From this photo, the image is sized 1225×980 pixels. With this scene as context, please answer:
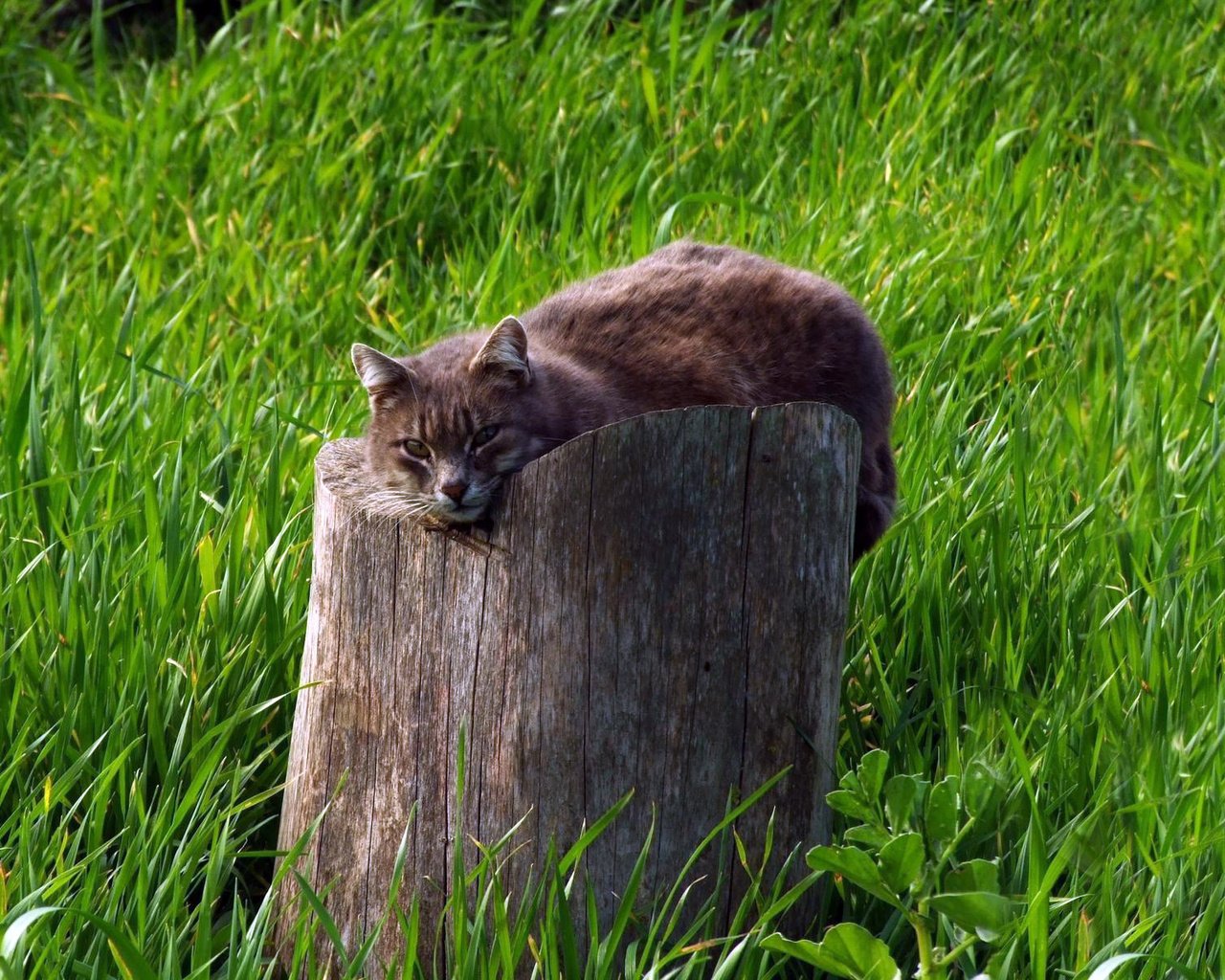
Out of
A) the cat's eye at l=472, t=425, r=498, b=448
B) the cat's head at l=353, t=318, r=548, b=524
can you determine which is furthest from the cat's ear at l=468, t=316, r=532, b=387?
the cat's eye at l=472, t=425, r=498, b=448

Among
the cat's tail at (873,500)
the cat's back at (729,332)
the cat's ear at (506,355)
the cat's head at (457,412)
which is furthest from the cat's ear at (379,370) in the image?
the cat's tail at (873,500)

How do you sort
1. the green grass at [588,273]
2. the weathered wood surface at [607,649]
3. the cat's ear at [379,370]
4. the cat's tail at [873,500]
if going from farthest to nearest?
the cat's tail at [873,500]
the cat's ear at [379,370]
the green grass at [588,273]
the weathered wood surface at [607,649]

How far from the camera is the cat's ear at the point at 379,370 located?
306cm

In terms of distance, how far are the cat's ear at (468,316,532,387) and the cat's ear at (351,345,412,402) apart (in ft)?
0.50

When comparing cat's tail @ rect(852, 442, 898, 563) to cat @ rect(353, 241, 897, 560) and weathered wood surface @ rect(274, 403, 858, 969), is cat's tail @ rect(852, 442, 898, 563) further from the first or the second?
weathered wood surface @ rect(274, 403, 858, 969)

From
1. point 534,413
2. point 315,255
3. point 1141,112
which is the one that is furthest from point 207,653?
point 1141,112

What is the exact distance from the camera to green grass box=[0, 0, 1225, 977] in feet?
8.82

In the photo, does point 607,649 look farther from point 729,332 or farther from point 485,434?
point 729,332

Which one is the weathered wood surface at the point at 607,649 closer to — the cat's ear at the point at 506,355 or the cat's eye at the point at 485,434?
the cat's eye at the point at 485,434

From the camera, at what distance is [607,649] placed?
8.13 feet

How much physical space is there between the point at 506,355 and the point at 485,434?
0.17 metres

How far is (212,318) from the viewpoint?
4684mm

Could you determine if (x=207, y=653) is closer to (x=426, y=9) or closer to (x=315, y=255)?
(x=315, y=255)

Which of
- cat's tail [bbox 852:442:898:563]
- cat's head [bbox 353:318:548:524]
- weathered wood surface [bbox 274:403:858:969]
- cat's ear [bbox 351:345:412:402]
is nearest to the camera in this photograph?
weathered wood surface [bbox 274:403:858:969]
